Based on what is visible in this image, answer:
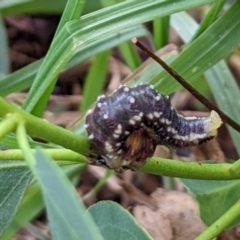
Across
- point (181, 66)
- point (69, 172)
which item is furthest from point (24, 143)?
point (69, 172)

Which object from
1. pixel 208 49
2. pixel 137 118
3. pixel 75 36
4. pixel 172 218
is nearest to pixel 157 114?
pixel 137 118

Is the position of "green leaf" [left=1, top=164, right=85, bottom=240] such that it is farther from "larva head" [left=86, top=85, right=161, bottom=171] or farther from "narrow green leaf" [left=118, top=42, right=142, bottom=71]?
"larva head" [left=86, top=85, right=161, bottom=171]

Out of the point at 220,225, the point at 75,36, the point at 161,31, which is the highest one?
the point at 161,31

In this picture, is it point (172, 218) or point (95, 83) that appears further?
point (95, 83)

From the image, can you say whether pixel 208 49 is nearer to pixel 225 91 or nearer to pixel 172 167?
pixel 225 91

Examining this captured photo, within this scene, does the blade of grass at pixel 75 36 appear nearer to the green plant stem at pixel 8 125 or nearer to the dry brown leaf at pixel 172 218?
the green plant stem at pixel 8 125

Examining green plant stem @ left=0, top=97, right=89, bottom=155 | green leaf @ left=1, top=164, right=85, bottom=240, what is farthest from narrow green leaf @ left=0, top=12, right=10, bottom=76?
green plant stem @ left=0, top=97, right=89, bottom=155
